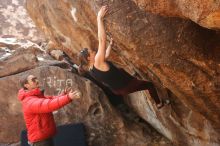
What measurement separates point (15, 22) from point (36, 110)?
61.8 feet

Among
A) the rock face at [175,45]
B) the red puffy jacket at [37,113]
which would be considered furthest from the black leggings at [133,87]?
the red puffy jacket at [37,113]

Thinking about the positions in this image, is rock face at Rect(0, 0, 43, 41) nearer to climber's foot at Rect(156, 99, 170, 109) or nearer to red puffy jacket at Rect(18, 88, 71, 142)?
climber's foot at Rect(156, 99, 170, 109)

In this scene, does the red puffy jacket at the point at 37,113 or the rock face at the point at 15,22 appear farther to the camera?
the rock face at the point at 15,22

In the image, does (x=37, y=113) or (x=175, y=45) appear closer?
(x=175, y=45)

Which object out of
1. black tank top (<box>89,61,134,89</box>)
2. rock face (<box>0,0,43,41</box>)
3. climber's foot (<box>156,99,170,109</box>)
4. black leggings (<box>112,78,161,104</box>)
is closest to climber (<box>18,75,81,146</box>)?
black tank top (<box>89,61,134,89</box>)

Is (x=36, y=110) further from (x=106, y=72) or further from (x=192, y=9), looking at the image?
(x=192, y=9)

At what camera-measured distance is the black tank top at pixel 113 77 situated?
5.19 m

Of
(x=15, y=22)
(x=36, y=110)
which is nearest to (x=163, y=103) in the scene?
(x=36, y=110)

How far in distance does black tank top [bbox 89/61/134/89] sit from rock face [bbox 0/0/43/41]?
55.9 ft

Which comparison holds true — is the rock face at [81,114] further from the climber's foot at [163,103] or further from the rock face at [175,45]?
the rock face at [175,45]

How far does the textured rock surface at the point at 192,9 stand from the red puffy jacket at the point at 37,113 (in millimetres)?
1842

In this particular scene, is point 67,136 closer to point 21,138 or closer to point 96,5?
point 21,138

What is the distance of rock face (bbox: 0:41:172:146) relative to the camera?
8.69 m

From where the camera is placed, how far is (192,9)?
381cm
